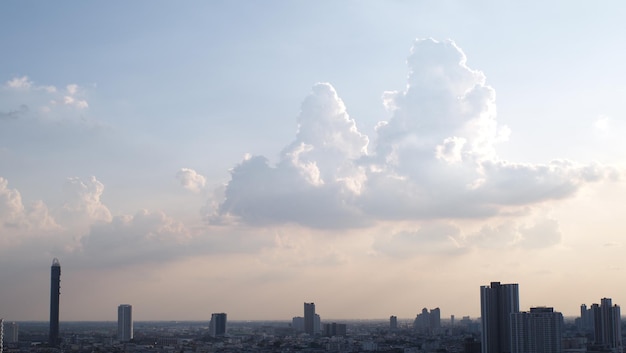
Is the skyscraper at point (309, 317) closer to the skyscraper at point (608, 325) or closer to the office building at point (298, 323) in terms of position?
the office building at point (298, 323)

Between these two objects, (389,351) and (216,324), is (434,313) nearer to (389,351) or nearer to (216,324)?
(216,324)

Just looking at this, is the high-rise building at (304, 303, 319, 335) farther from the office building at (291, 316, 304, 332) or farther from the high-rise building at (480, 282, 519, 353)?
the high-rise building at (480, 282, 519, 353)

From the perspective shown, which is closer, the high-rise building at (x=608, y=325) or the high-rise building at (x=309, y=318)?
the high-rise building at (x=608, y=325)

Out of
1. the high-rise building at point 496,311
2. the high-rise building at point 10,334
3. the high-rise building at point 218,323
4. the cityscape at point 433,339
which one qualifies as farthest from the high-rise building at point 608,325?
the high-rise building at point 10,334

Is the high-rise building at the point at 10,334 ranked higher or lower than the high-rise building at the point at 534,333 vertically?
lower

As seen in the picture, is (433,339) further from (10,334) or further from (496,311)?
(10,334)

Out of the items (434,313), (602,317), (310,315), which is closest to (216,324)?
(310,315)

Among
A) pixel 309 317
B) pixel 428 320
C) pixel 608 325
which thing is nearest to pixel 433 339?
pixel 608 325
